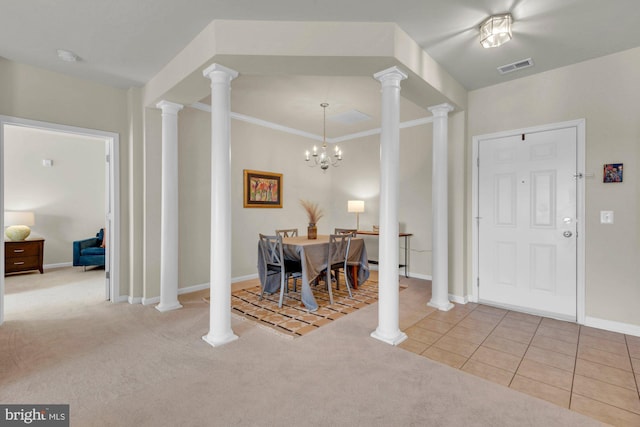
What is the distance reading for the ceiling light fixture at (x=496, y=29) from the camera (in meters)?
2.32

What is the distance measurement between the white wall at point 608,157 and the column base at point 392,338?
6.59ft

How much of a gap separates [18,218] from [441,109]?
7.20 meters

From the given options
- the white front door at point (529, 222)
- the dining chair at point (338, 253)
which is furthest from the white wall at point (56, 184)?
the white front door at point (529, 222)

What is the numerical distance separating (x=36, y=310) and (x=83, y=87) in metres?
2.66

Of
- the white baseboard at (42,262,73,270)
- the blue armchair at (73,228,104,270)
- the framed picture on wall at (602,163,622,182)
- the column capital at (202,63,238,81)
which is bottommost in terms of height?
the white baseboard at (42,262,73,270)

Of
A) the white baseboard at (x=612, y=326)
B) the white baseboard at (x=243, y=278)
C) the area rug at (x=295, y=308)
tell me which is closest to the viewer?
the white baseboard at (x=612, y=326)

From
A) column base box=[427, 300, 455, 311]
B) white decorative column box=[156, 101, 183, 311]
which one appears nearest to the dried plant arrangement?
white decorative column box=[156, 101, 183, 311]

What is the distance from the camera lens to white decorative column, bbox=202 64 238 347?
264 cm

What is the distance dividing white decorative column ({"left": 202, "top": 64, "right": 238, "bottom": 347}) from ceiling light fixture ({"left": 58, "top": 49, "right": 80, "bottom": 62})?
4.76ft

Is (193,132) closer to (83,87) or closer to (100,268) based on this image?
(83,87)

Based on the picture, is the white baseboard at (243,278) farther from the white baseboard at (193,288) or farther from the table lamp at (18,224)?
the table lamp at (18,224)

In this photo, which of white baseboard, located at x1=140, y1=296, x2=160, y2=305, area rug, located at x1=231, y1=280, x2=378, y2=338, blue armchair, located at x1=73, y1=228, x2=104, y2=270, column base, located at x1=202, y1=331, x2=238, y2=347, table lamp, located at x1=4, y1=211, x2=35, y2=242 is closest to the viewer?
column base, located at x1=202, y1=331, x2=238, y2=347

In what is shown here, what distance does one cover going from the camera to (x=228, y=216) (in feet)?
8.85

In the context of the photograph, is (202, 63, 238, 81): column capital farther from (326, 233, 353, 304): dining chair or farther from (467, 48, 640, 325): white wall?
(467, 48, 640, 325): white wall
